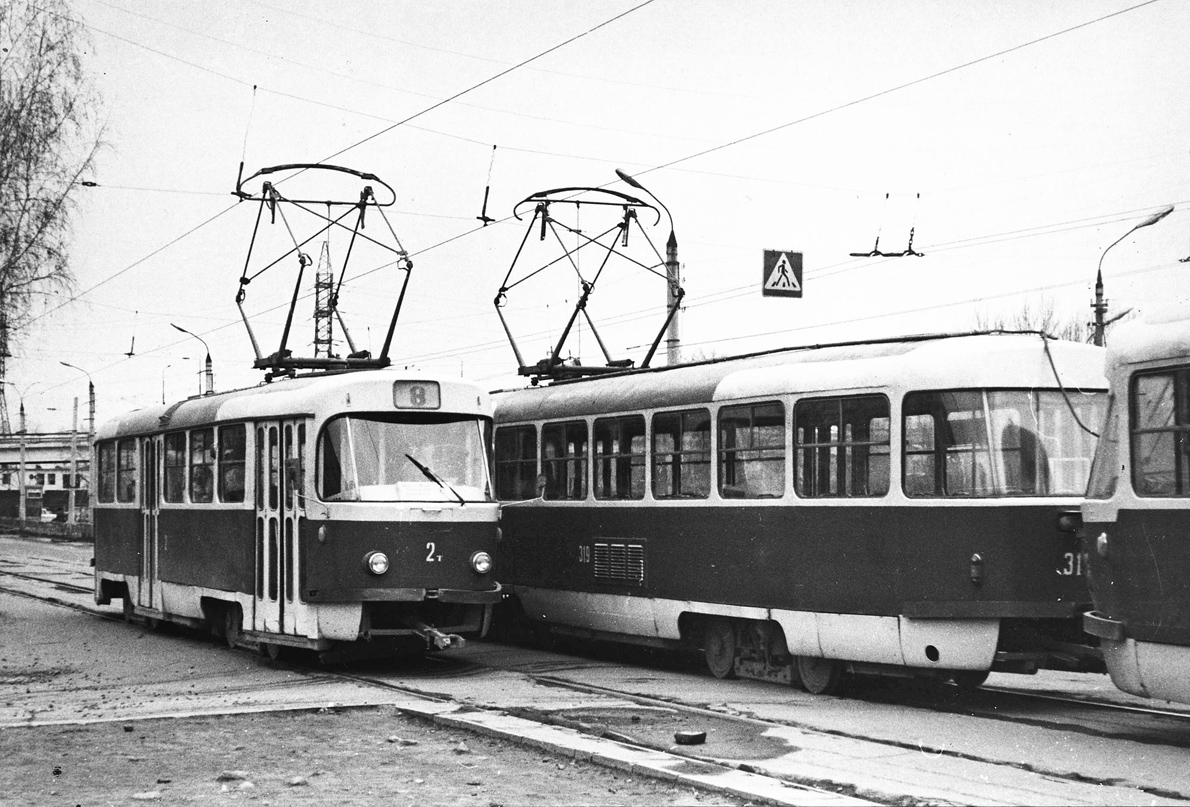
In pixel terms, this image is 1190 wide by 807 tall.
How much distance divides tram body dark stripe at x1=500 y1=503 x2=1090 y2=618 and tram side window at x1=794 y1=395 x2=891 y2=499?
0.68 feet

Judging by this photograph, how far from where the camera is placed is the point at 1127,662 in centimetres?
1049

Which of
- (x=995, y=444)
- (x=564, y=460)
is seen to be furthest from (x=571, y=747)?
(x=564, y=460)

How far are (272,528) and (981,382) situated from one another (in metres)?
7.48

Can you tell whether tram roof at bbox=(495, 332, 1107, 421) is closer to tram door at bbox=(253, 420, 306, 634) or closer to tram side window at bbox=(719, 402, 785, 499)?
tram side window at bbox=(719, 402, 785, 499)

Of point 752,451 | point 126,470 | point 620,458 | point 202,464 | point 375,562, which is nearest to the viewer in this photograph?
point 752,451

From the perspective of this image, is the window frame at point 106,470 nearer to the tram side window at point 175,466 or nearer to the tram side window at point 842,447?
the tram side window at point 175,466

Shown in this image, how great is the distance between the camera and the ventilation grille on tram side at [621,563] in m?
15.8

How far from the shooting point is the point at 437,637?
14.8m

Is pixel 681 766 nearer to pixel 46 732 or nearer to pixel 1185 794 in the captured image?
pixel 1185 794

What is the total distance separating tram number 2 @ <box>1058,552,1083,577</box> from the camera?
12.1m

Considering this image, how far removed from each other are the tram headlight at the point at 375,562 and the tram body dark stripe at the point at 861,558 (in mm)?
2611

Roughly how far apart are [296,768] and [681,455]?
624cm

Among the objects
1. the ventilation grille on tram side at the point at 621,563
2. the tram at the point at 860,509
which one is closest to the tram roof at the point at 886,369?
the tram at the point at 860,509

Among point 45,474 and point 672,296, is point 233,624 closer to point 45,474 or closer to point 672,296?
point 672,296
